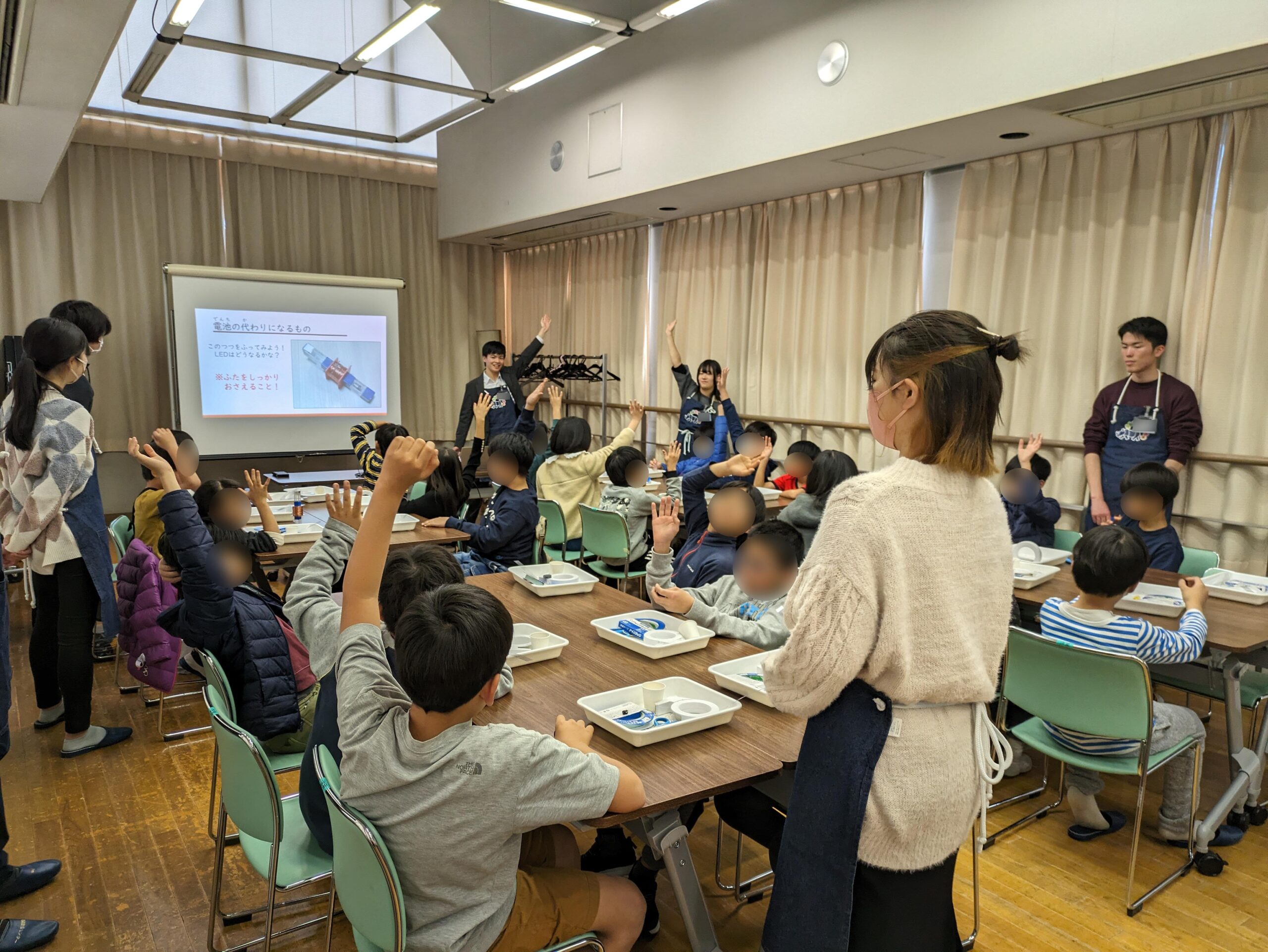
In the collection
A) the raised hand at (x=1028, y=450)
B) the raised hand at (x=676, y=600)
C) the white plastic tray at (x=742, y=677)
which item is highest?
the raised hand at (x=1028, y=450)

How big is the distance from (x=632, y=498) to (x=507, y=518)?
3.42 feet

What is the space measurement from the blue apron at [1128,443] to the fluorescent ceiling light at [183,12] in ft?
15.7

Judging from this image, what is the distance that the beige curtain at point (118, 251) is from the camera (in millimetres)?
6867

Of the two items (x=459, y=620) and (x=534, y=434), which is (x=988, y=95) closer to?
(x=459, y=620)

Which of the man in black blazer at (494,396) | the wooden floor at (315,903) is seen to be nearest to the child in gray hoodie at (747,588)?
the wooden floor at (315,903)

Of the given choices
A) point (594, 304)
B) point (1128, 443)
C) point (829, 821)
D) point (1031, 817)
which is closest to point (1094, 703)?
point (1031, 817)

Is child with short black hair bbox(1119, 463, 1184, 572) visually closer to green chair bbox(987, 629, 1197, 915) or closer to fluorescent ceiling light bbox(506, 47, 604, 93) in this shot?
green chair bbox(987, 629, 1197, 915)

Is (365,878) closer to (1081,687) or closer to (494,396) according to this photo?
(1081,687)

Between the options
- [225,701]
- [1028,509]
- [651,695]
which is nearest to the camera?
[651,695]

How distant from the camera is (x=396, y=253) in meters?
8.55

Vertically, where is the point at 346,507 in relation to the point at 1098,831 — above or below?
above

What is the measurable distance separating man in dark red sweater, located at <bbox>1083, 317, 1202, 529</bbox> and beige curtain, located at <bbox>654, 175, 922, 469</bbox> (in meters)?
1.43

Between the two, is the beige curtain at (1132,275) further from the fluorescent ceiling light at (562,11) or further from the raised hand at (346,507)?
the raised hand at (346,507)

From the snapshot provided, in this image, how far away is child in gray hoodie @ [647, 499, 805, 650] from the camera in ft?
7.59
